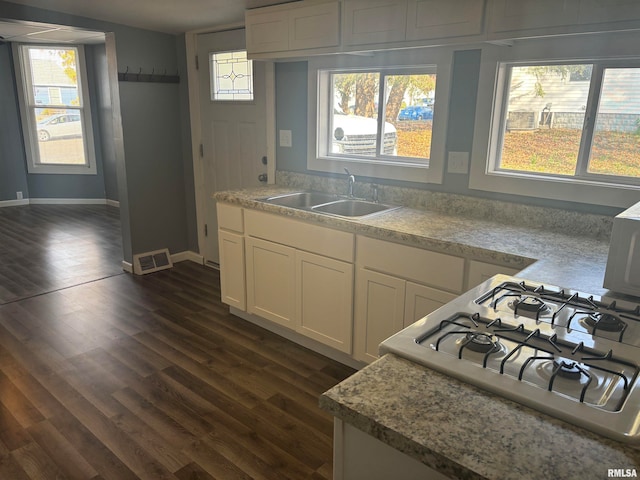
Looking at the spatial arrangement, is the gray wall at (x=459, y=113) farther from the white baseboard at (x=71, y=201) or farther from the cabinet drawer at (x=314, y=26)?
the white baseboard at (x=71, y=201)

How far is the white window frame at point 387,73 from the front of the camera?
2758 mm

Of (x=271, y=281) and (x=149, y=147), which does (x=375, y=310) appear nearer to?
(x=271, y=281)

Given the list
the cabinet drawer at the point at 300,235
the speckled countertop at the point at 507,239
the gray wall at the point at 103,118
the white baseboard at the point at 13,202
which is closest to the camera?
the speckled countertop at the point at 507,239

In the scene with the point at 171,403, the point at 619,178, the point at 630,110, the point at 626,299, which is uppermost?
the point at 630,110

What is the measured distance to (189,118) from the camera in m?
4.42

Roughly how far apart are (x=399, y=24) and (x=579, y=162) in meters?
1.16

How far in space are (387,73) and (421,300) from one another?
155 cm

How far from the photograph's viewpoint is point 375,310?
2.61 m

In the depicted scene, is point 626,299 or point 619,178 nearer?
point 626,299

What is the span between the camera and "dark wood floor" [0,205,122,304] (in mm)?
4176

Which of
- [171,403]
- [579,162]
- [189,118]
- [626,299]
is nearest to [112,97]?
[189,118]

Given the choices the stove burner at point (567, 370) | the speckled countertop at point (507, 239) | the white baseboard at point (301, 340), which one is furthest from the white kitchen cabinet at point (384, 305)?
the stove burner at point (567, 370)

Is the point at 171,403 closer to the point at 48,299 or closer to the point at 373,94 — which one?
the point at 48,299

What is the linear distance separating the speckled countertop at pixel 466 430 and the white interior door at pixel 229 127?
119 inches
